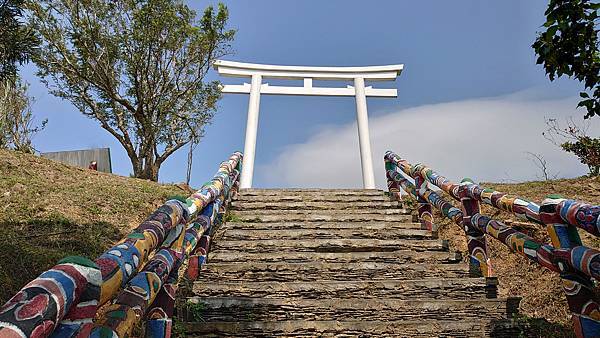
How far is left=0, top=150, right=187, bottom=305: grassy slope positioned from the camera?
4070mm

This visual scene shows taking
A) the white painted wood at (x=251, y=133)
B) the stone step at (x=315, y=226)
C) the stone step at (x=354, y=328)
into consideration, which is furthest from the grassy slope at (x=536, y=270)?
the white painted wood at (x=251, y=133)

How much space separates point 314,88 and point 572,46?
29.6 feet

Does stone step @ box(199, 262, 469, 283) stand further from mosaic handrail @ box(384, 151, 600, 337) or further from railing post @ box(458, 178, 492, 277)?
mosaic handrail @ box(384, 151, 600, 337)

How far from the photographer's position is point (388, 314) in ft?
10.1

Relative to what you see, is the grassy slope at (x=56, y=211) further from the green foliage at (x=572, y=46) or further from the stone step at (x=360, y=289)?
the green foliage at (x=572, y=46)

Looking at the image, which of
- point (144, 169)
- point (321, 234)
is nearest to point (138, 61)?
point (144, 169)

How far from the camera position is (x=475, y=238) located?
3.62m

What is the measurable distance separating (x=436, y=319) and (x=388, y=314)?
32 centimetres

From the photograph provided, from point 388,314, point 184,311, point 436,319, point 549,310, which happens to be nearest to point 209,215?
point 184,311

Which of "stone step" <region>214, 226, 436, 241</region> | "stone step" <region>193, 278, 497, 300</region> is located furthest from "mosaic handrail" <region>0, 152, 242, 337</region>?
"stone step" <region>214, 226, 436, 241</region>

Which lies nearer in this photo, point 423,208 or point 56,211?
point 423,208

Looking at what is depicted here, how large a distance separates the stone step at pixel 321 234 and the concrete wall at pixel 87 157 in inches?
350

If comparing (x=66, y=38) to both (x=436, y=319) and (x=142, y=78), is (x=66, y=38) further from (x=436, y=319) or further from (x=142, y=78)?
(x=436, y=319)

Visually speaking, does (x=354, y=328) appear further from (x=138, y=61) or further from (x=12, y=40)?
(x=138, y=61)
